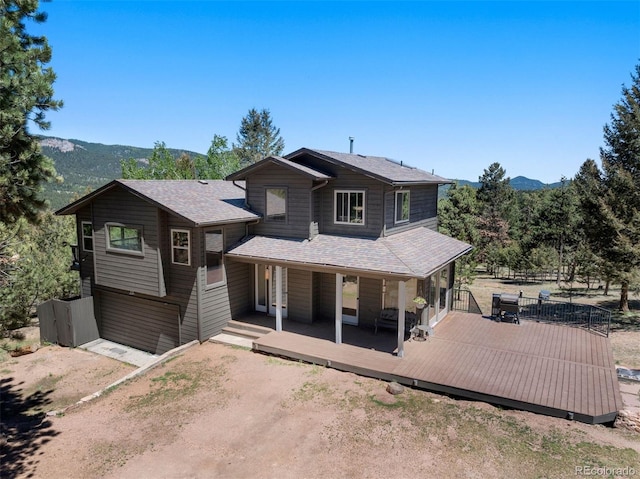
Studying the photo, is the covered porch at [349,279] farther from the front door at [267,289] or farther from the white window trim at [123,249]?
the white window trim at [123,249]

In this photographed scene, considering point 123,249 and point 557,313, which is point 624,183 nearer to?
point 557,313

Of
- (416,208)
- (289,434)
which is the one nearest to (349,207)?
(416,208)

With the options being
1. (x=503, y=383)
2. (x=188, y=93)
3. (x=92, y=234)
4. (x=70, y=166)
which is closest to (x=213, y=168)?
(x=188, y=93)

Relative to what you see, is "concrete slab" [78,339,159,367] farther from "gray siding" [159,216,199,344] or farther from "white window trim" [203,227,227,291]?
"white window trim" [203,227,227,291]

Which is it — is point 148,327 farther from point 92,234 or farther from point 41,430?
point 41,430

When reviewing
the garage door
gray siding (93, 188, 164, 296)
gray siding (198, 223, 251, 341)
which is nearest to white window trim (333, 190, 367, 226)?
gray siding (198, 223, 251, 341)

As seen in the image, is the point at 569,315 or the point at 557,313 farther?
the point at 557,313

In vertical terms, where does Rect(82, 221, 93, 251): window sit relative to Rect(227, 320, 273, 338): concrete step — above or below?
above
